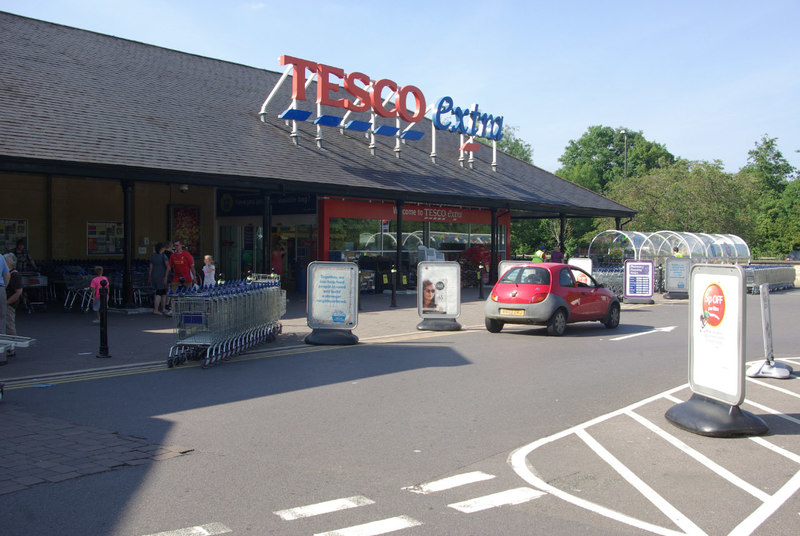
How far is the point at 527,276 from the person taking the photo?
49.1 feet

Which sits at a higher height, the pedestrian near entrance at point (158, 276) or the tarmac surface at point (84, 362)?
the pedestrian near entrance at point (158, 276)

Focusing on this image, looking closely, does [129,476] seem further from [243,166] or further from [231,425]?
[243,166]

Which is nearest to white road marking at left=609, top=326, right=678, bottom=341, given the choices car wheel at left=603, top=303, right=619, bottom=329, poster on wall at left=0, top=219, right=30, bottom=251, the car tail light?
car wheel at left=603, top=303, right=619, bottom=329

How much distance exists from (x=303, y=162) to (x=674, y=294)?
47.3 ft

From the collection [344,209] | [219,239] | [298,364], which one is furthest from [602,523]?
[219,239]

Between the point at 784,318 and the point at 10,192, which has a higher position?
the point at 10,192

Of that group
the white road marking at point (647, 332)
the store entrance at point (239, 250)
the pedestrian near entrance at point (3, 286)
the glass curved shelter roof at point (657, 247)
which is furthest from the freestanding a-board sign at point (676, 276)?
the pedestrian near entrance at point (3, 286)

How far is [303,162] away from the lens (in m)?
21.8

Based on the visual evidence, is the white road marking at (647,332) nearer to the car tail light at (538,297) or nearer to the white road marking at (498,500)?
the car tail light at (538,297)

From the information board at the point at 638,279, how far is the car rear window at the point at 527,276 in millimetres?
9369

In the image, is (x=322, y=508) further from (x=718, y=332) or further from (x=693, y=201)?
(x=693, y=201)

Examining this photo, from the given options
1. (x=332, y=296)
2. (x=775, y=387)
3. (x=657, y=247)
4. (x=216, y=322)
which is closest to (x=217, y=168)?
(x=332, y=296)

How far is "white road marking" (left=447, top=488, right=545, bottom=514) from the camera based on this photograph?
4.92m

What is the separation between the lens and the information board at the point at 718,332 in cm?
679
